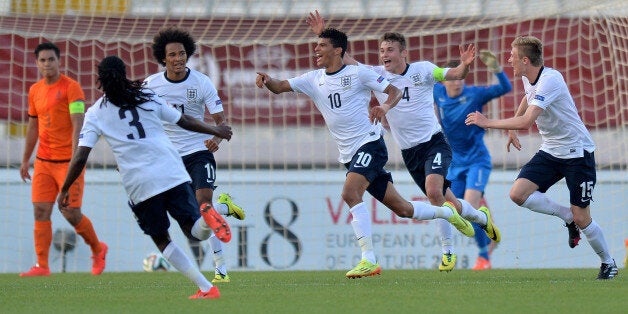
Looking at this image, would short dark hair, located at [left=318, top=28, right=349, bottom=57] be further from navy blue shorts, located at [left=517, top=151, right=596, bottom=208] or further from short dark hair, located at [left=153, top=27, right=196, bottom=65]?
navy blue shorts, located at [left=517, top=151, right=596, bottom=208]

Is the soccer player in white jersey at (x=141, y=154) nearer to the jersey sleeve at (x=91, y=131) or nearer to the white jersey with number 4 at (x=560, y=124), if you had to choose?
the jersey sleeve at (x=91, y=131)

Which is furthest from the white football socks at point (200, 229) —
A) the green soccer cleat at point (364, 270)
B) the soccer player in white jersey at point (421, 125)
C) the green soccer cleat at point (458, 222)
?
the soccer player in white jersey at point (421, 125)

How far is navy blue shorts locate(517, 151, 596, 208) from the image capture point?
9.39 m

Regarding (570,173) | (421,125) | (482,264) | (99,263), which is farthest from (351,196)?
(99,263)

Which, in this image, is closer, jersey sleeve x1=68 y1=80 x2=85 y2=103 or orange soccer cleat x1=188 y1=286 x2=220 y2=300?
orange soccer cleat x1=188 y1=286 x2=220 y2=300

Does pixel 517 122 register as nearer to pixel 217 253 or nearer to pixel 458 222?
pixel 458 222

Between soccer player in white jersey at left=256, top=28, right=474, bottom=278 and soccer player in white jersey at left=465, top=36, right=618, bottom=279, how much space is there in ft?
2.97

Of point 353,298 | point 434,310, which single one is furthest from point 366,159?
point 434,310

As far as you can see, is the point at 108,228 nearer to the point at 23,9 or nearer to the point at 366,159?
the point at 23,9

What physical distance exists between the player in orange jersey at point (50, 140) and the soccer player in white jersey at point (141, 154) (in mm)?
4034

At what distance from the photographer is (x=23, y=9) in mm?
14664

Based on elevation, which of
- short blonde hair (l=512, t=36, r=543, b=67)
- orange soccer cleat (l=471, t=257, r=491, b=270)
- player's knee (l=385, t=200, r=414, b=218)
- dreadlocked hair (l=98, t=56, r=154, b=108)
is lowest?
orange soccer cleat (l=471, t=257, r=491, b=270)

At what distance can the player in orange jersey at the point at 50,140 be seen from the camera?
11820 millimetres

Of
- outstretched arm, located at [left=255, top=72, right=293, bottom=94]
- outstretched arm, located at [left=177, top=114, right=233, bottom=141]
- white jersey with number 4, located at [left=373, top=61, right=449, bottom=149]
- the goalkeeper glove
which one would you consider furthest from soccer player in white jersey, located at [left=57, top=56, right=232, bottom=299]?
the goalkeeper glove
